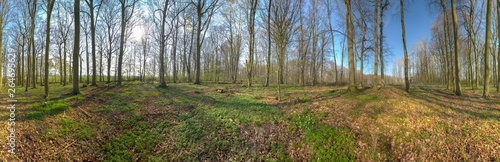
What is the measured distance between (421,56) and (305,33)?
35590 millimetres

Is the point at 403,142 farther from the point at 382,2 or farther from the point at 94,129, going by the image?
the point at 382,2

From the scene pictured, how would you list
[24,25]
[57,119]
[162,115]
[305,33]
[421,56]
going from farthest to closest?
[421,56]
[305,33]
[24,25]
[162,115]
[57,119]

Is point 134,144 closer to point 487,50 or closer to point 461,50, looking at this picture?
point 487,50

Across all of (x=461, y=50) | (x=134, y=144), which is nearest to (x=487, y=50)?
(x=134, y=144)

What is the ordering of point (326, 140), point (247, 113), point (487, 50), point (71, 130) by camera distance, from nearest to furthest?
point (71, 130)
point (326, 140)
point (247, 113)
point (487, 50)

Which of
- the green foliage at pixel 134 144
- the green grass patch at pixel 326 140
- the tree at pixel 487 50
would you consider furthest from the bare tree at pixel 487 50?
the green foliage at pixel 134 144

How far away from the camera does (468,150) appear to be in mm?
5398

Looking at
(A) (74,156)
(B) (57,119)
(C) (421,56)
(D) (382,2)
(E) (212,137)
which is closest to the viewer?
(A) (74,156)

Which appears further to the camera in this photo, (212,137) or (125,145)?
(212,137)

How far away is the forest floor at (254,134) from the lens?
5113mm

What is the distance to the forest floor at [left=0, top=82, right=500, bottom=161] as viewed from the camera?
16.8 feet

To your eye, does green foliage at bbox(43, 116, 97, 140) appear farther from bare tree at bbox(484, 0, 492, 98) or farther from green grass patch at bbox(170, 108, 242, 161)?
bare tree at bbox(484, 0, 492, 98)

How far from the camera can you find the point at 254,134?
6645 millimetres

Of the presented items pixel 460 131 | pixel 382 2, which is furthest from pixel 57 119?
pixel 382 2
